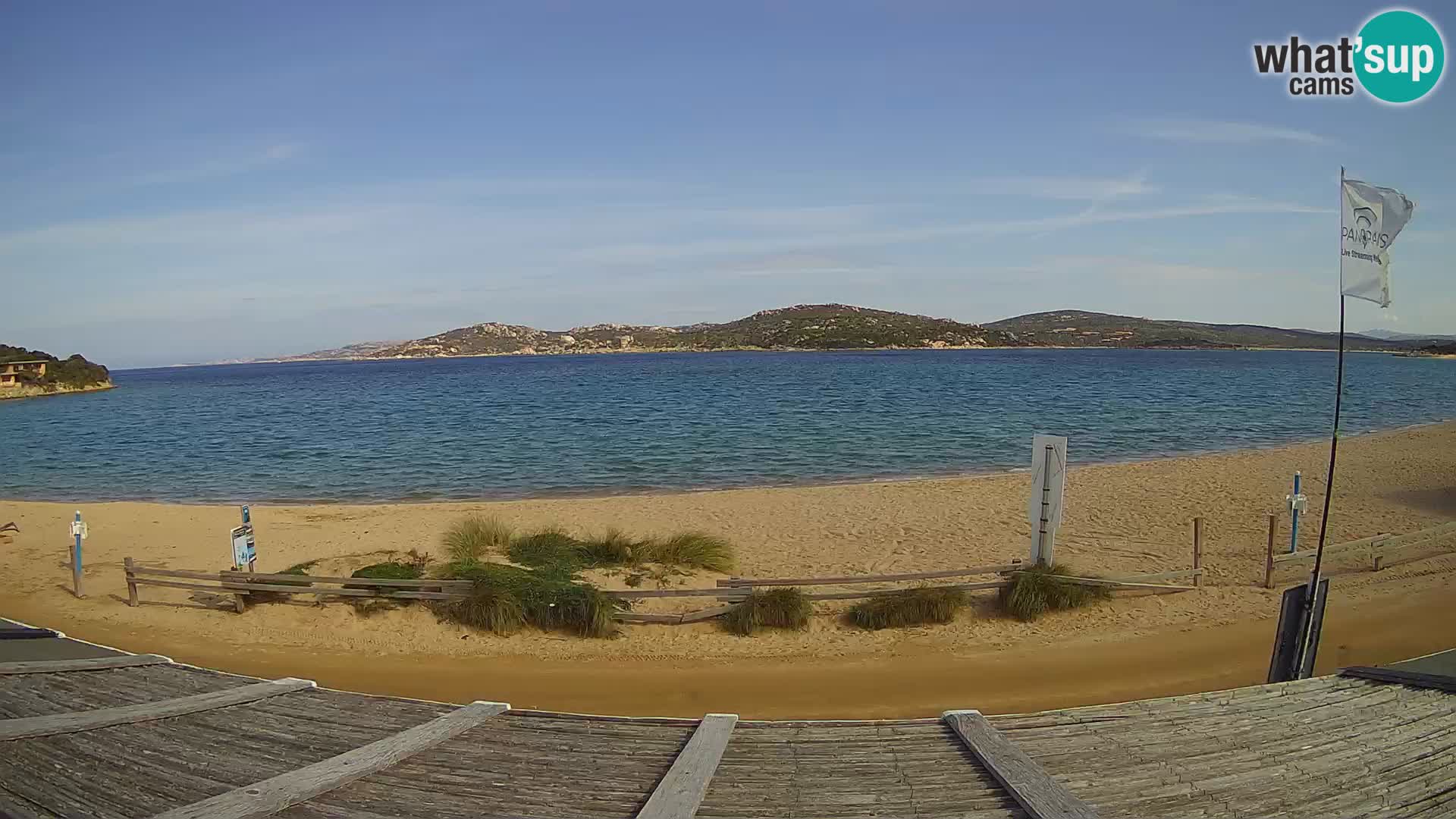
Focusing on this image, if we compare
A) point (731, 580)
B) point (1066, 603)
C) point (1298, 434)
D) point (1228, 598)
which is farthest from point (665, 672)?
point (1298, 434)

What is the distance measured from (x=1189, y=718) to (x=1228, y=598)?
24.2 feet

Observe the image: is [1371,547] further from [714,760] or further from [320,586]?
[320,586]

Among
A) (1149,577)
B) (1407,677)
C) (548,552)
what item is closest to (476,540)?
(548,552)

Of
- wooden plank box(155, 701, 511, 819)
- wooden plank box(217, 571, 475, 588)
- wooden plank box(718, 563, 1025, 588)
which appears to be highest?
wooden plank box(155, 701, 511, 819)

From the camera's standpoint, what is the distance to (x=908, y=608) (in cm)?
991

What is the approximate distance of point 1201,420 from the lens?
35719 mm

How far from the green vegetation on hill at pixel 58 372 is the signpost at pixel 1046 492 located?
92.5 m

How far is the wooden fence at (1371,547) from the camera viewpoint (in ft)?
35.1

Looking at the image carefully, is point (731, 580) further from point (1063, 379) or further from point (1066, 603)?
point (1063, 379)

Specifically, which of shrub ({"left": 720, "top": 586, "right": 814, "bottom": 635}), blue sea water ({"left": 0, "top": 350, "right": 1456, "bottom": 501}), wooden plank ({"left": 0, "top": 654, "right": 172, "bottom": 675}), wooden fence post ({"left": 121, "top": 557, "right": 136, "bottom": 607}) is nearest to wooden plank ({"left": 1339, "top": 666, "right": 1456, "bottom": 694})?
shrub ({"left": 720, "top": 586, "right": 814, "bottom": 635})

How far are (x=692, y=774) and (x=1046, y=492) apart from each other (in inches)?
318

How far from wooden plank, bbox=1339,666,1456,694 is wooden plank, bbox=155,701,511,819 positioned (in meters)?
5.23

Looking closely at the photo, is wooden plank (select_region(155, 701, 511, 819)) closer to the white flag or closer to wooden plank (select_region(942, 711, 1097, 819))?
wooden plank (select_region(942, 711, 1097, 819))

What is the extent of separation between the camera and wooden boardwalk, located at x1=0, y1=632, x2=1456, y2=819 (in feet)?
11.2
